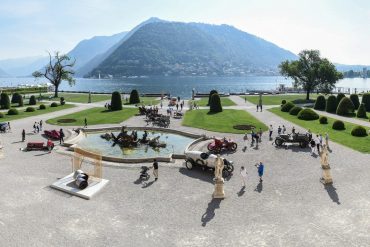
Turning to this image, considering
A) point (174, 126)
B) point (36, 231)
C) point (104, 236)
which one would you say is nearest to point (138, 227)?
point (104, 236)

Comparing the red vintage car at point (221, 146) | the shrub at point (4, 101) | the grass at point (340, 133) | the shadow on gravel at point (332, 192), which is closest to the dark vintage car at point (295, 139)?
the grass at point (340, 133)

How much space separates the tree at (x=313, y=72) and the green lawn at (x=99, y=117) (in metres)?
44.4

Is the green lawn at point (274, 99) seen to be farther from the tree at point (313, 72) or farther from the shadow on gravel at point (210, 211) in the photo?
the shadow on gravel at point (210, 211)

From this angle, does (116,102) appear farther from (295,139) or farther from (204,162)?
(204,162)

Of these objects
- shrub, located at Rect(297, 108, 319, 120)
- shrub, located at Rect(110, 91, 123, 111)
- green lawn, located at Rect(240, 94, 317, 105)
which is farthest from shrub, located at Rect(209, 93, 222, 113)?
green lawn, located at Rect(240, 94, 317, 105)

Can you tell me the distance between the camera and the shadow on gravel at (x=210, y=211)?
19156mm

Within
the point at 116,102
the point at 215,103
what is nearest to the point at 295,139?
the point at 215,103

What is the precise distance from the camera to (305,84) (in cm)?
8781

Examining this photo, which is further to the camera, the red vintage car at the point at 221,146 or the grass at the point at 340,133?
the grass at the point at 340,133

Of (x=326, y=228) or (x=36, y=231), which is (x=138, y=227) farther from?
(x=326, y=228)

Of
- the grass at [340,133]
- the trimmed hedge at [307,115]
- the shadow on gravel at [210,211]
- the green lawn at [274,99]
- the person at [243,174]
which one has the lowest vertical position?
the shadow on gravel at [210,211]

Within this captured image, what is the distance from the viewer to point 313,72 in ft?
278

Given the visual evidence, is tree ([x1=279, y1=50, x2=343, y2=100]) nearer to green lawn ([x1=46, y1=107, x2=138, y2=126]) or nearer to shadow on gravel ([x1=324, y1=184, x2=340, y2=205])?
green lawn ([x1=46, y1=107, x2=138, y2=126])

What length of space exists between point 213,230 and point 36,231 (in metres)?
9.06
